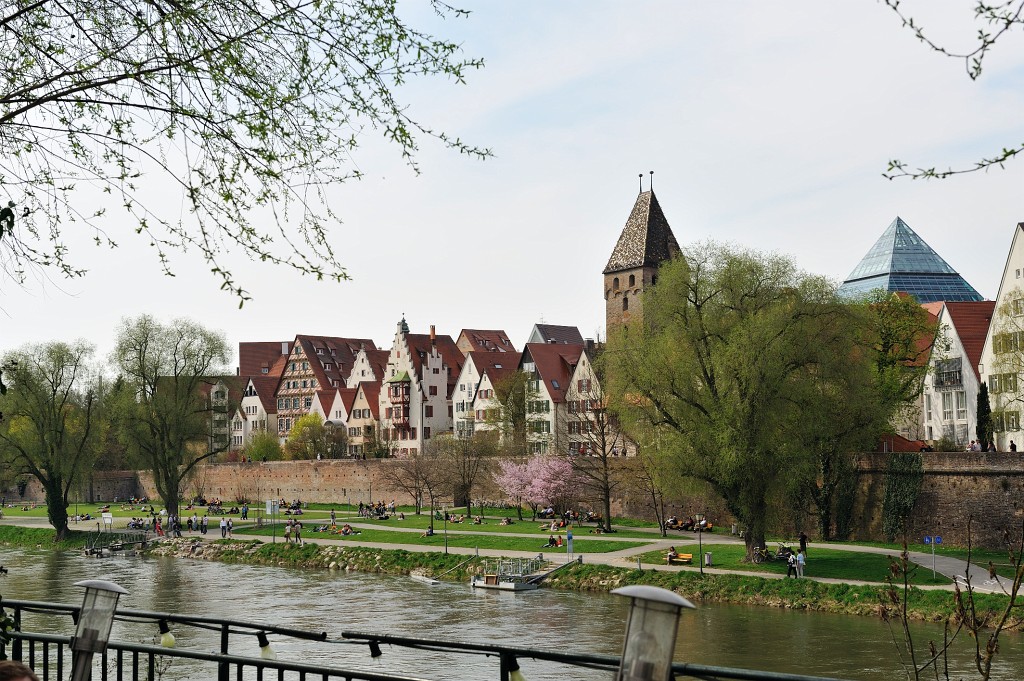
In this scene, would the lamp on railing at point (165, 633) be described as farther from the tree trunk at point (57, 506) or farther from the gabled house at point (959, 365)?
the tree trunk at point (57, 506)

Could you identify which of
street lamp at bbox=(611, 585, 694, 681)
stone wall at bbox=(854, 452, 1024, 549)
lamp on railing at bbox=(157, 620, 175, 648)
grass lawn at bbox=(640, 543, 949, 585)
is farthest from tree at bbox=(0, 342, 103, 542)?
street lamp at bbox=(611, 585, 694, 681)

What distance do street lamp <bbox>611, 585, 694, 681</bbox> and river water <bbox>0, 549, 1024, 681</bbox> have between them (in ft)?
72.7

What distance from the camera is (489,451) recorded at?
257 feet

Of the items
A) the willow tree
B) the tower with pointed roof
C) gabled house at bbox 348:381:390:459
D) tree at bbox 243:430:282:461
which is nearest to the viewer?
the willow tree

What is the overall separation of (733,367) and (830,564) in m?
8.29

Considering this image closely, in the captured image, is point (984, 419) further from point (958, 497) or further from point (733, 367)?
point (733, 367)

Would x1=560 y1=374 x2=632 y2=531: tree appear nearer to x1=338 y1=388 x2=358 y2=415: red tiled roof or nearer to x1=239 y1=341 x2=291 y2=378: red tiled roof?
x1=338 y1=388 x2=358 y2=415: red tiled roof

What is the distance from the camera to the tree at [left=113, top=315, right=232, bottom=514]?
77000 mm

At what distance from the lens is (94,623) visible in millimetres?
6617

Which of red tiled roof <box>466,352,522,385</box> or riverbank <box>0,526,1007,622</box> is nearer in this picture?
riverbank <box>0,526,1007,622</box>

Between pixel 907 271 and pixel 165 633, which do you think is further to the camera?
pixel 907 271

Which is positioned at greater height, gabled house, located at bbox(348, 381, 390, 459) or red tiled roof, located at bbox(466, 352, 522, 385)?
red tiled roof, located at bbox(466, 352, 522, 385)

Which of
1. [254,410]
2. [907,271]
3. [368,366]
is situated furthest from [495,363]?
[907,271]

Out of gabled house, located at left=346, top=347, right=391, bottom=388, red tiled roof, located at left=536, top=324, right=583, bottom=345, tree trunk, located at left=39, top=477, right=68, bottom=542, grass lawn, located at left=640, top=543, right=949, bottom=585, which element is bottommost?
grass lawn, located at left=640, top=543, right=949, bottom=585
